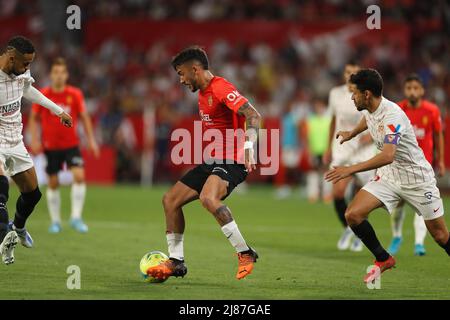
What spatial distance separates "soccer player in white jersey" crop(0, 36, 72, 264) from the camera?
10.3m

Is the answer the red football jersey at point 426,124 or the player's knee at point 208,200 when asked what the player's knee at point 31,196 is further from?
the red football jersey at point 426,124

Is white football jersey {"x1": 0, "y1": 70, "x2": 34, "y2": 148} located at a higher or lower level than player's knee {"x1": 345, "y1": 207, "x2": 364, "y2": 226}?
higher

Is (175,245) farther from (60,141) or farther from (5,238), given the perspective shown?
(60,141)

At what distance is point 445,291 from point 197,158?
588 inches

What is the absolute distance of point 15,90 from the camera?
35.3ft

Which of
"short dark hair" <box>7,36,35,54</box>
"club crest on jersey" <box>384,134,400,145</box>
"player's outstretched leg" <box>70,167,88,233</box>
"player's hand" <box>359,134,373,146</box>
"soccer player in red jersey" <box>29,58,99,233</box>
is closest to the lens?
"club crest on jersey" <box>384,134,400,145</box>

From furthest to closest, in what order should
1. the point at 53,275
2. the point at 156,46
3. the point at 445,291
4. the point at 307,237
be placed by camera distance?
the point at 156,46
the point at 307,237
the point at 53,275
the point at 445,291

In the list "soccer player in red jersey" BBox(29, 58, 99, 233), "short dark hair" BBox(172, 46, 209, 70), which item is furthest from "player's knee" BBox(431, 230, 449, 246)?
"soccer player in red jersey" BBox(29, 58, 99, 233)

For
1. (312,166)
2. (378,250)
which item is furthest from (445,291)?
(312,166)

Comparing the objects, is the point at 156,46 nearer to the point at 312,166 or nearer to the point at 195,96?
the point at 195,96

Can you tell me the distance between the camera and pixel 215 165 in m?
10.2

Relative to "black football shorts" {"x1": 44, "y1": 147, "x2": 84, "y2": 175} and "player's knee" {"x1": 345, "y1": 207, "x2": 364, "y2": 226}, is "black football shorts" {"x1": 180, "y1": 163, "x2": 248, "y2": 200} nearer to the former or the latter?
"player's knee" {"x1": 345, "y1": 207, "x2": 364, "y2": 226}

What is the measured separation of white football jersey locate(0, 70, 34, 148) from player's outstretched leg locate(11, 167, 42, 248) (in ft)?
1.42
